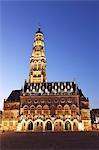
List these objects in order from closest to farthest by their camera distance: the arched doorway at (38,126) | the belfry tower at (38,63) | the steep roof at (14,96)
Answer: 1. the arched doorway at (38,126)
2. the steep roof at (14,96)
3. the belfry tower at (38,63)

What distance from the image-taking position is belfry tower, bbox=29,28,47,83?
94938 mm

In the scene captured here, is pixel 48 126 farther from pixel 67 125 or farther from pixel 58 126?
pixel 67 125

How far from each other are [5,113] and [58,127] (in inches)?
794

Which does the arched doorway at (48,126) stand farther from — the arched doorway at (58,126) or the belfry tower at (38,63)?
the belfry tower at (38,63)

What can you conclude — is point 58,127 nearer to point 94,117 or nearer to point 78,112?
point 78,112

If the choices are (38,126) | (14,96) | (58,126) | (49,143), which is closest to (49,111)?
(58,126)

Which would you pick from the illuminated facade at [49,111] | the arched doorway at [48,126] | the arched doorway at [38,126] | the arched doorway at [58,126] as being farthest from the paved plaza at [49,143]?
the arched doorway at [48,126]

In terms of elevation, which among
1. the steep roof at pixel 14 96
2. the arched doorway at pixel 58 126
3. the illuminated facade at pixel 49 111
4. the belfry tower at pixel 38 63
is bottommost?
the arched doorway at pixel 58 126

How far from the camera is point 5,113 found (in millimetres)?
84688

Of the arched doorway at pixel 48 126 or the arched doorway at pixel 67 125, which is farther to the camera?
the arched doorway at pixel 48 126

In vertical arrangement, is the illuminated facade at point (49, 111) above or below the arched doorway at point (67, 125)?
above

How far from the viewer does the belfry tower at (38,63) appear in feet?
311

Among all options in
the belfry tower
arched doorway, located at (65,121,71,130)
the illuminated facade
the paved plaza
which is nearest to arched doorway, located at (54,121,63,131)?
the illuminated facade

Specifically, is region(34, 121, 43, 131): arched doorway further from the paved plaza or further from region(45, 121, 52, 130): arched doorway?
the paved plaza
